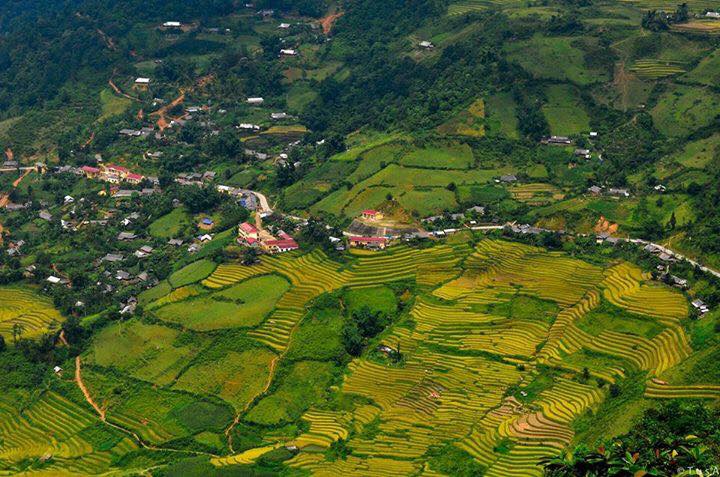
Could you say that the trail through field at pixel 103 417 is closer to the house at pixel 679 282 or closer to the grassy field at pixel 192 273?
the grassy field at pixel 192 273

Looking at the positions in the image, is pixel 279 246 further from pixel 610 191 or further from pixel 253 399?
pixel 610 191

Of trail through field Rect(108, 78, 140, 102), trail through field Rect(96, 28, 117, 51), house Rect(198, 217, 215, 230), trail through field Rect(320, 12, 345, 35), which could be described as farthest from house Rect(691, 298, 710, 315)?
trail through field Rect(96, 28, 117, 51)

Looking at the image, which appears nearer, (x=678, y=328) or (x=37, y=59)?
(x=678, y=328)

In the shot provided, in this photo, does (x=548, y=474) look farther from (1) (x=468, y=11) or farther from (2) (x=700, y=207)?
(1) (x=468, y=11)

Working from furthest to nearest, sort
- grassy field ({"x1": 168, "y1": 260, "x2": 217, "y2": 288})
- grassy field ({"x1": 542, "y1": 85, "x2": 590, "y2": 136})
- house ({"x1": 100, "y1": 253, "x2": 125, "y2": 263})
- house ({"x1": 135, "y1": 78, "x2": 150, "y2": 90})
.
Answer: house ({"x1": 135, "y1": 78, "x2": 150, "y2": 90}) < grassy field ({"x1": 542, "y1": 85, "x2": 590, "y2": 136}) < house ({"x1": 100, "y1": 253, "x2": 125, "y2": 263}) < grassy field ({"x1": 168, "y1": 260, "x2": 217, "y2": 288})

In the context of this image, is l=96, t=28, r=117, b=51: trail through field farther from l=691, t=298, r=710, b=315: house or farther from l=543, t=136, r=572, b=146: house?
l=691, t=298, r=710, b=315: house

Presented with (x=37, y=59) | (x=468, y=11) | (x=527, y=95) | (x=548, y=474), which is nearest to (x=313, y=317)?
(x=548, y=474)
